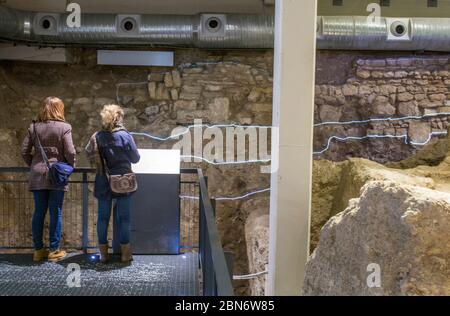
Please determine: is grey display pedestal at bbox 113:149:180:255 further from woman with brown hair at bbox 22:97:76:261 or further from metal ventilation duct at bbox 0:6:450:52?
metal ventilation duct at bbox 0:6:450:52

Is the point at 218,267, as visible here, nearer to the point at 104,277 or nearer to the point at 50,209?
the point at 104,277

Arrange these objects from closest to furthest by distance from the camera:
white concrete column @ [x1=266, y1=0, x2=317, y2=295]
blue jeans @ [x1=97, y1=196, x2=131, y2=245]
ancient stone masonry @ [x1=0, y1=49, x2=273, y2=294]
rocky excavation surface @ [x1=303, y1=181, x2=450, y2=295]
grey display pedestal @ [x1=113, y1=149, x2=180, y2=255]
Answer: rocky excavation surface @ [x1=303, y1=181, x2=450, y2=295] < white concrete column @ [x1=266, y1=0, x2=317, y2=295] < blue jeans @ [x1=97, y1=196, x2=131, y2=245] < grey display pedestal @ [x1=113, y1=149, x2=180, y2=255] < ancient stone masonry @ [x1=0, y1=49, x2=273, y2=294]

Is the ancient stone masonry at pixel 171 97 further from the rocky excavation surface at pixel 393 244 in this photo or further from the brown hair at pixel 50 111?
the rocky excavation surface at pixel 393 244

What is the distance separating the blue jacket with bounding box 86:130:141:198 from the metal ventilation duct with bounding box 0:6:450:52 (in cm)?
298

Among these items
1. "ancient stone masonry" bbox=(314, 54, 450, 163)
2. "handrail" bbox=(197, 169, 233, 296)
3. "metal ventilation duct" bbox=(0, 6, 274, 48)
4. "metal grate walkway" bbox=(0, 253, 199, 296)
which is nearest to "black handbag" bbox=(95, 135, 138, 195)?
"metal grate walkway" bbox=(0, 253, 199, 296)

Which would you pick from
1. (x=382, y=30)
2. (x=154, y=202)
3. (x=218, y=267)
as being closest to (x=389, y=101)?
(x=382, y=30)

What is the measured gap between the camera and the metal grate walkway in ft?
10.7

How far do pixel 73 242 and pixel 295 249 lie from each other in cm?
428

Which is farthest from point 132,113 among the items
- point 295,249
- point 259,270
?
point 295,249

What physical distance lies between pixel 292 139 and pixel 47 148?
6.18ft

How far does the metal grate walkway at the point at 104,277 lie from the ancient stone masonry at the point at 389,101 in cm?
378

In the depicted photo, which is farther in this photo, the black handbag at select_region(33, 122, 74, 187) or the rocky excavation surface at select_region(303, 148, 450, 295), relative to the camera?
the black handbag at select_region(33, 122, 74, 187)

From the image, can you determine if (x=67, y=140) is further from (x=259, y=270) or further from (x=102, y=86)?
(x=102, y=86)

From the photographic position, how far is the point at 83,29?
6.24 metres
